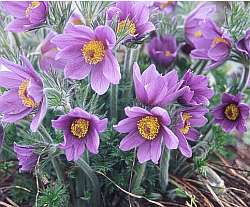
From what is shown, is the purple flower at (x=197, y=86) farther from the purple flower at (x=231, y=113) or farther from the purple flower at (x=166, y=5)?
the purple flower at (x=166, y=5)

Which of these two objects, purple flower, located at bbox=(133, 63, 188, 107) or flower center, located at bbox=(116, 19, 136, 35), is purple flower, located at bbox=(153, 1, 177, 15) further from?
purple flower, located at bbox=(133, 63, 188, 107)

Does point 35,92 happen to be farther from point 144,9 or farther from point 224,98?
point 224,98

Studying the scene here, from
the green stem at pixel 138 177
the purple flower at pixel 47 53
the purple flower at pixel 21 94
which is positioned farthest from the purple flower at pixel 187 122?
the purple flower at pixel 47 53

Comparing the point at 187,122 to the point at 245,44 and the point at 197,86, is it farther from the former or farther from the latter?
the point at 245,44

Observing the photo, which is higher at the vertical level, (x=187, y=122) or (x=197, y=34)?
(x=197, y=34)

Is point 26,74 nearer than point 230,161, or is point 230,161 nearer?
point 26,74

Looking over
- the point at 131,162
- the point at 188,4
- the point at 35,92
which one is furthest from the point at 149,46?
the point at 35,92

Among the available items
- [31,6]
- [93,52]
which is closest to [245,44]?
[93,52]
